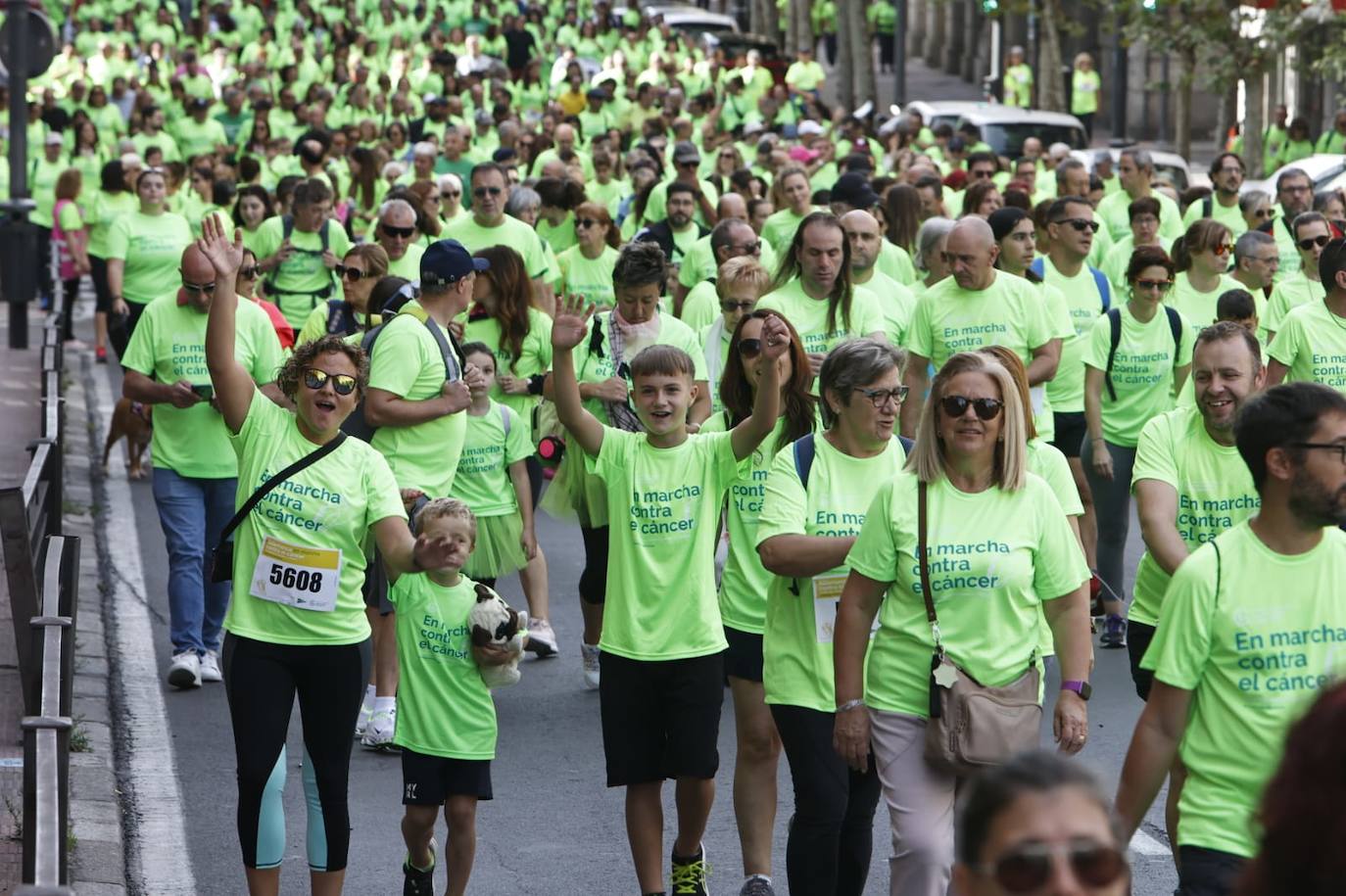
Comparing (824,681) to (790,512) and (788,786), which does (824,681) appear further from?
(788,786)

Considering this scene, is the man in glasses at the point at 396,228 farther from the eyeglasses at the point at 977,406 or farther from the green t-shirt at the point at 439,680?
the eyeglasses at the point at 977,406

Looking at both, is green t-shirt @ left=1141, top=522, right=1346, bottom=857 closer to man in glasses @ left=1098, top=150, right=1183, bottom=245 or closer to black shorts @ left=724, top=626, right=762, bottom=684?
black shorts @ left=724, top=626, right=762, bottom=684

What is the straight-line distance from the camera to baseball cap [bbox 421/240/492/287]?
8453 mm

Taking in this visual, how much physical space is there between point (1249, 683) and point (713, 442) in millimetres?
2438

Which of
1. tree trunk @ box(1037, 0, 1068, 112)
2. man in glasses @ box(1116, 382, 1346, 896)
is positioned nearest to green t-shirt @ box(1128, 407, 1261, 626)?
man in glasses @ box(1116, 382, 1346, 896)

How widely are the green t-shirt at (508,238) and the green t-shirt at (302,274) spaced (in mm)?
892

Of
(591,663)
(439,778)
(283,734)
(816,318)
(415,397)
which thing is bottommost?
(591,663)

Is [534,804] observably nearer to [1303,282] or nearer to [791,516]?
[791,516]

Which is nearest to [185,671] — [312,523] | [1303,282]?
[312,523]

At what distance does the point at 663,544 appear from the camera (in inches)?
273

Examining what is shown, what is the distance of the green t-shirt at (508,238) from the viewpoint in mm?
13406

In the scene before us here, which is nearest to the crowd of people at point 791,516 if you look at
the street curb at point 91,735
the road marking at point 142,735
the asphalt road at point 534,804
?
the asphalt road at point 534,804

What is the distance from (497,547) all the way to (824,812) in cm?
359

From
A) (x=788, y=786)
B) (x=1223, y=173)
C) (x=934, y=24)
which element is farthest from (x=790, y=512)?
(x=934, y=24)
